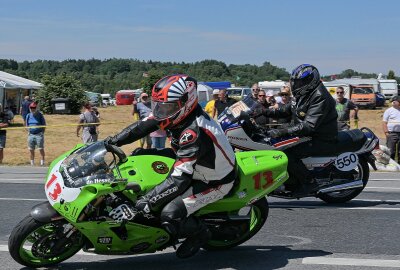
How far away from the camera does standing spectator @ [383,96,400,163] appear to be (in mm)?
15242

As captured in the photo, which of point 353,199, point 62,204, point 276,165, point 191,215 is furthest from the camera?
point 353,199

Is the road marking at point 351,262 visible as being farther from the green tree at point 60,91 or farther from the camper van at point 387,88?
the camper van at point 387,88

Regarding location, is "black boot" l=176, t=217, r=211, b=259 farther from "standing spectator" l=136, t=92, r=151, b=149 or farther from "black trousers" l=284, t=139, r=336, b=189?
"standing spectator" l=136, t=92, r=151, b=149

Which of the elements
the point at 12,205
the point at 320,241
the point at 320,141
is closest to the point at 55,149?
the point at 12,205

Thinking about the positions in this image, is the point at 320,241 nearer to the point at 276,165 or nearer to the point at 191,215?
the point at 276,165

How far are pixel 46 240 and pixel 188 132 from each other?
145 centimetres

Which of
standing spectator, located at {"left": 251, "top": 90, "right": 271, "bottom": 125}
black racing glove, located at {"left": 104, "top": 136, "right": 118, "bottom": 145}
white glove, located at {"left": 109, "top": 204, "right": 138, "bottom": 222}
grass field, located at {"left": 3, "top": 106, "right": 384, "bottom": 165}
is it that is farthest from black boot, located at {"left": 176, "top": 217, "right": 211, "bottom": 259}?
grass field, located at {"left": 3, "top": 106, "right": 384, "bottom": 165}

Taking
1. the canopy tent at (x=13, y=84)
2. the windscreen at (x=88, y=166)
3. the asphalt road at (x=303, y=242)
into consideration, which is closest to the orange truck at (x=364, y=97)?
the canopy tent at (x=13, y=84)

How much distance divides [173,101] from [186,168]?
56 centimetres

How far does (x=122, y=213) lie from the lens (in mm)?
5480

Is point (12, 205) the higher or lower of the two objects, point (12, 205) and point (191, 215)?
the lower

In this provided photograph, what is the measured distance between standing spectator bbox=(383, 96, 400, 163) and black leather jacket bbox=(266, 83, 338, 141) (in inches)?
261

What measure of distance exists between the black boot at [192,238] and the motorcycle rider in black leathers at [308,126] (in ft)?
10.8

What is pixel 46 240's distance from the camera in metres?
5.58
